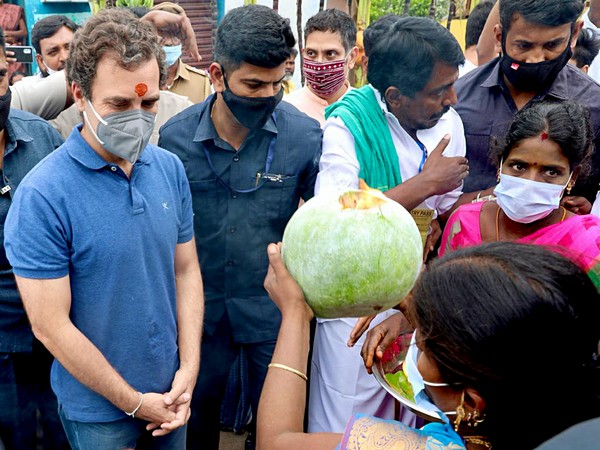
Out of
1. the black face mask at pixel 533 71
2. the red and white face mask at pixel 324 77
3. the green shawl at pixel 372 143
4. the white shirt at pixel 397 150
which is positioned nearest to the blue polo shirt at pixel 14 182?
the white shirt at pixel 397 150

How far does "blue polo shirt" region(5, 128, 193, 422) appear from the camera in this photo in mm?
2062

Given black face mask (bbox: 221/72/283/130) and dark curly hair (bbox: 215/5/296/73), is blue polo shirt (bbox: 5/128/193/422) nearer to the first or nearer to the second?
black face mask (bbox: 221/72/283/130)

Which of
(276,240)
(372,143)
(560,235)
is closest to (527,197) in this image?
(560,235)

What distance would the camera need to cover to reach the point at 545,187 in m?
2.55

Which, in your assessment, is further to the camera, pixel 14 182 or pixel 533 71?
pixel 533 71

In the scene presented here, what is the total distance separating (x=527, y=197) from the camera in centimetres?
257

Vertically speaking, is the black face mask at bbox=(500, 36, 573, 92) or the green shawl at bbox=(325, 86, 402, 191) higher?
the black face mask at bbox=(500, 36, 573, 92)

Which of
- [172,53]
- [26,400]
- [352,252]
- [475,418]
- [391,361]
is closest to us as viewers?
[475,418]

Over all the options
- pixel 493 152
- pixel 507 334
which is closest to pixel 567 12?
pixel 493 152

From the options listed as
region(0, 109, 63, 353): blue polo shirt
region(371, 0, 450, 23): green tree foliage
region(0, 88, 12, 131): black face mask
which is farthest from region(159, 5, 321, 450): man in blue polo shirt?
region(371, 0, 450, 23): green tree foliage

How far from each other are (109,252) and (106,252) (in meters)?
0.01

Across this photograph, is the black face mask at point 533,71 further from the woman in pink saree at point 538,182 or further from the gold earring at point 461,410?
the gold earring at point 461,410

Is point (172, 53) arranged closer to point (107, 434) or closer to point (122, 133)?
point (122, 133)

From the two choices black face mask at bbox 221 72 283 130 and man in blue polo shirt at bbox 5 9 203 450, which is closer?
man in blue polo shirt at bbox 5 9 203 450
